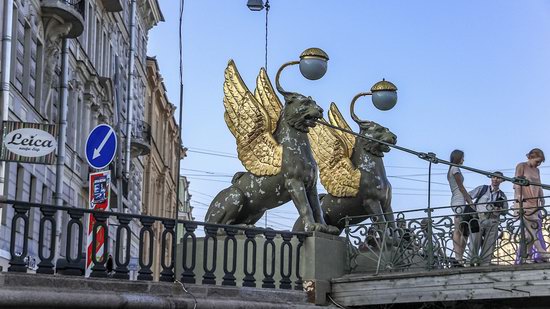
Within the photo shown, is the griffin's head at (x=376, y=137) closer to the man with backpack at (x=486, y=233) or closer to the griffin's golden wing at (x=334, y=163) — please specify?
the griffin's golden wing at (x=334, y=163)

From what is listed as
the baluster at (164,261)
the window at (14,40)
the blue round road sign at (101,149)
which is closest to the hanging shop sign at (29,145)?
the blue round road sign at (101,149)

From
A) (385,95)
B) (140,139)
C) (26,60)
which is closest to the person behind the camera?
(385,95)

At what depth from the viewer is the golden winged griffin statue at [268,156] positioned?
55.4ft

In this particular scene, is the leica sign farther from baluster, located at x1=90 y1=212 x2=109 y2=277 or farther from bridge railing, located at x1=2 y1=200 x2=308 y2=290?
baluster, located at x1=90 y1=212 x2=109 y2=277

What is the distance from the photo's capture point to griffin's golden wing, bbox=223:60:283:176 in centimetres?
1706

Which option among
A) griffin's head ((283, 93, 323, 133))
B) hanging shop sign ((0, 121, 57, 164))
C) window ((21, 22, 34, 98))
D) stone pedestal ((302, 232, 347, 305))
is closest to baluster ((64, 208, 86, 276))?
stone pedestal ((302, 232, 347, 305))

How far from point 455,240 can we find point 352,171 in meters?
3.02

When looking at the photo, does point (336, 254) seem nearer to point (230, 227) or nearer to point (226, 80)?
point (230, 227)

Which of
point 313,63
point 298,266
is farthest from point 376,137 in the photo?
point 298,266

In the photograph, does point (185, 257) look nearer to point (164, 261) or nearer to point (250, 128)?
point (164, 261)

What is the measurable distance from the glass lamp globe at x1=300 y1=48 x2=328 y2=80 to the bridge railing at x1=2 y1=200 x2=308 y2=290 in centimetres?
205

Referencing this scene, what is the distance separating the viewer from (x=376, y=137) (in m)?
18.6

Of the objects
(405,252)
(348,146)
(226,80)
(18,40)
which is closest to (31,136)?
(226,80)

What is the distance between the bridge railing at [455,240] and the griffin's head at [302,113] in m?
1.42
